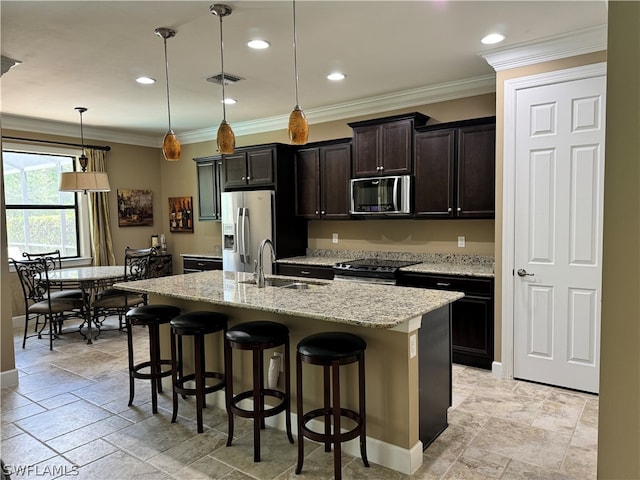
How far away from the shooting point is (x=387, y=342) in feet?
8.16

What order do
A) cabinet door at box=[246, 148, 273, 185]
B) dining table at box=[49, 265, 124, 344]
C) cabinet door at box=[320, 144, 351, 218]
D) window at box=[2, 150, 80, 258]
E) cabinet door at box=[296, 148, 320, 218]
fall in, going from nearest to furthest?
dining table at box=[49, 265, 124, 344]
cabinet door at box=[320, 144, 351, 218]
cabinet door at box=[296, 148, 320, 218]
cabinet door at box=[246, 148, 273, 185]
window at box=[2, 150, 80, 258]

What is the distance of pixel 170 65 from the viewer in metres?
3.88

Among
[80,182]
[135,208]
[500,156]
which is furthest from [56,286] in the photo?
[500,156]

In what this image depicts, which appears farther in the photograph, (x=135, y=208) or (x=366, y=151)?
(x=135, y=208)

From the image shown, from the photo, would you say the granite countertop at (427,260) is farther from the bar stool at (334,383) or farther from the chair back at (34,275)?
the chair back at (34,275)

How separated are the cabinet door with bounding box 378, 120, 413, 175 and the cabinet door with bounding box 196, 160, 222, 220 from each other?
2.67 meters

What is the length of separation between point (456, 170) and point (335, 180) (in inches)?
59.0

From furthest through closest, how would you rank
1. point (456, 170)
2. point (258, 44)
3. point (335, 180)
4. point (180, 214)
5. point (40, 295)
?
point (180, 214)
point (335, 180)
point (40, 295)
point (456, 170)
point (258, 44)

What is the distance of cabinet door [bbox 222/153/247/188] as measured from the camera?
19.5 ft

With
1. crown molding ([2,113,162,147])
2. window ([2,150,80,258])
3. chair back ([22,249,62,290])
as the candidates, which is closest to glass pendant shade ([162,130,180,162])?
chair back ([22,249,62,290])

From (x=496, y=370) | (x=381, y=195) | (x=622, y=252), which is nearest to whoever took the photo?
(x=622, y=252)

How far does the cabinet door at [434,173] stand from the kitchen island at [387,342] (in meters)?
1.73

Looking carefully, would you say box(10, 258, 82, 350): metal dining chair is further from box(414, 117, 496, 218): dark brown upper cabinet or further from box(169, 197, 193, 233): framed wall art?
box(414, 117, 496, 218): dark brown upper cabinet

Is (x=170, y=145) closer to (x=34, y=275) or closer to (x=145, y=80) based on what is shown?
(x=145, y=80)
